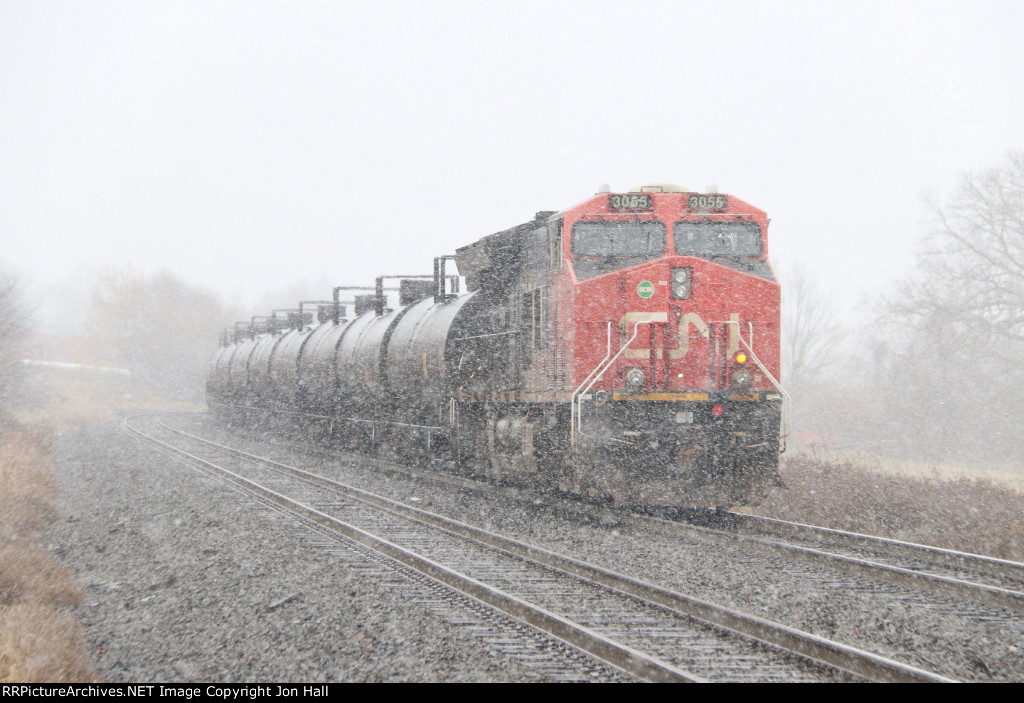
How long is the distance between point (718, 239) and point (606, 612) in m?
5.85

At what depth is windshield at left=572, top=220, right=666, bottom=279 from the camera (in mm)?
10086

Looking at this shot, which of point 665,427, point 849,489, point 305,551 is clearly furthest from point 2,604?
point 849,489

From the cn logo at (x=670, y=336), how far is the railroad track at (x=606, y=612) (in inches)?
111

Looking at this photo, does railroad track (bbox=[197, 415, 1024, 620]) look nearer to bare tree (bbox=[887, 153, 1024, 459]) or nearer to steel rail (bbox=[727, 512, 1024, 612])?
steel rail (bbox=[727, 512, 1024, 612])

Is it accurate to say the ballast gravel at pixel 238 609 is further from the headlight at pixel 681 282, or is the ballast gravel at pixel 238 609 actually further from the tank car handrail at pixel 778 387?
the tank car handrail at pixel 778 387

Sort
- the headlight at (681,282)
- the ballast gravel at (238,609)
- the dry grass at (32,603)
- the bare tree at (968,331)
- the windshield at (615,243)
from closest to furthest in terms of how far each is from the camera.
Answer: the dry grass at (32,603) → the ballast gravel at (238,609) → the headlight at (681,282) → the windshield at (615,243) → the bare tree at (968,331)

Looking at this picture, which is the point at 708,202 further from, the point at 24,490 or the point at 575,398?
the point at 24,490

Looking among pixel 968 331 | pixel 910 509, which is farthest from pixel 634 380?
pixel 968 331

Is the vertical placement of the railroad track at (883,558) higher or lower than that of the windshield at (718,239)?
lower

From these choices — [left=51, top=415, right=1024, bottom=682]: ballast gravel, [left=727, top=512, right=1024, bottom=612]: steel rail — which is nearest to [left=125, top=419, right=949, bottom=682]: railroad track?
[left=51, top=415, right=1024, bottom=682]: ballast gravel

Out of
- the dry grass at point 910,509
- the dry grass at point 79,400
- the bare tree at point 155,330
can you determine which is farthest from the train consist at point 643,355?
the bare tree at point 155,330

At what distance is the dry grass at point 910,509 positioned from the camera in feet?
28.0

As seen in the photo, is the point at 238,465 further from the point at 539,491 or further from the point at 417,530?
the point at 417,530

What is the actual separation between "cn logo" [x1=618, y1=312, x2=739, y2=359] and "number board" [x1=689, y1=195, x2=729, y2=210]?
4.63ft
